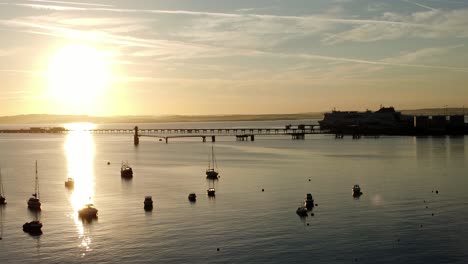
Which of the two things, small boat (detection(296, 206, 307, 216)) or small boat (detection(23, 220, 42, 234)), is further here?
small boat (detection(296, 206, 307, 216))

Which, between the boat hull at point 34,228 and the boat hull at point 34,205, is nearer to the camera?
the boat hull at point 34,228

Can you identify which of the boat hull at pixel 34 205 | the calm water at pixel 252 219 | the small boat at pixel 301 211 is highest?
the boat hull at pixel 34 205

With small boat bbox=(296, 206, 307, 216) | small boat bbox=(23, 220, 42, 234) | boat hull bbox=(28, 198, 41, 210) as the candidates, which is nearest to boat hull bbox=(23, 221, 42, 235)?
small boat bbox=(23, 220, 42, 234)

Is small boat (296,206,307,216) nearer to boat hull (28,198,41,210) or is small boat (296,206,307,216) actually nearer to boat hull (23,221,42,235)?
boat hull (23,221,42,235)

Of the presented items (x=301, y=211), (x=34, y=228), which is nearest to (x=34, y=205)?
(x=34, y=228)

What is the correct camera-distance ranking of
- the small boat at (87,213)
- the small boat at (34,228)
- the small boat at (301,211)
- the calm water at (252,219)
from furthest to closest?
the small boat at (87,213), the small boat at (301,211), the small boat at (34,228), the calm water at (252,219)

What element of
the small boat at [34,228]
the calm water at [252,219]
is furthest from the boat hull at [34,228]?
the calm water at [252,219]

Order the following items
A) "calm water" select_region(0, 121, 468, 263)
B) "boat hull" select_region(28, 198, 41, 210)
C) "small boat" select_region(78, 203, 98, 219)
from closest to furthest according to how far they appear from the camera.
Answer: "calm water" select_region(0, 121, 468, 263)
"small boat" select_region(78, 203, 98, 219)
"boat hull" select_region(28, 198, 41, 210)

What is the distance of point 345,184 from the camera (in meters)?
110

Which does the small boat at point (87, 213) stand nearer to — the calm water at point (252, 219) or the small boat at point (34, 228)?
the calm water at point (252, 219)

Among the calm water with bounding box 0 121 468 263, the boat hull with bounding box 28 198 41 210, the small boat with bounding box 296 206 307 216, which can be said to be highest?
the boat hull with bounding box 28 198 41 210

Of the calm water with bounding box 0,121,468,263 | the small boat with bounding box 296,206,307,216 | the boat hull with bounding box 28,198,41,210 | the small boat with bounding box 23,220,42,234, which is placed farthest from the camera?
the boat hull with bounding box 28,198,41,210

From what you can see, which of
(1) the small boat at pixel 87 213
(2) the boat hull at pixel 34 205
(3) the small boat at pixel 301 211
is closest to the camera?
(3) the small boat at pixel 301 211

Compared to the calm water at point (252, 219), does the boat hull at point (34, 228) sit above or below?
above
